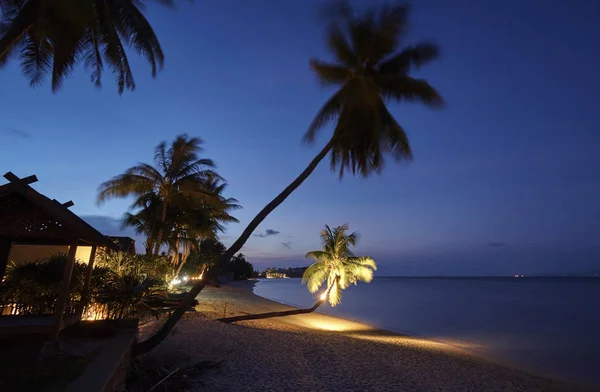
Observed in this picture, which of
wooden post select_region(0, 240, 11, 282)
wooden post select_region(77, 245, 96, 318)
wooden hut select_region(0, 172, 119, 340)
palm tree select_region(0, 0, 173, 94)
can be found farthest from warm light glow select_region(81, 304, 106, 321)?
palm tree select_region(0, 0, 173, 94)

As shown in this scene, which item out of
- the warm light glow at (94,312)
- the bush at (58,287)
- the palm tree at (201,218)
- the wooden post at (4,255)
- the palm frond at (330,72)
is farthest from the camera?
the palm tree at (201,218)

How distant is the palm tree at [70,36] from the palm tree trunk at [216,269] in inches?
182

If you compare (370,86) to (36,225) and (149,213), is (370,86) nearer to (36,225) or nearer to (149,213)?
(36,225)

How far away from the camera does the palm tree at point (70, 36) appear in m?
7.77

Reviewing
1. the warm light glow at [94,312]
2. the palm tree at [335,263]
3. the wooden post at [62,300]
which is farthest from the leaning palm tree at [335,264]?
the wooden post at [62,300]

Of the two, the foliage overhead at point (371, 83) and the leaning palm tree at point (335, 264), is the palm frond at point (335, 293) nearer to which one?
the leaning palm tree at point (335, 264)

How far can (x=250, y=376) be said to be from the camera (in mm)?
7773

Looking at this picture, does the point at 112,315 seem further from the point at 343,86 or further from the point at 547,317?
the point at 547,317

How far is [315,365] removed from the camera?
9.20 m

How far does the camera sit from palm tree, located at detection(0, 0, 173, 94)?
25.5 feet

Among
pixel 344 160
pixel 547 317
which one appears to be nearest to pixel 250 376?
pixel 344 160

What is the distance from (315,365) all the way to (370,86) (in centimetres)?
784

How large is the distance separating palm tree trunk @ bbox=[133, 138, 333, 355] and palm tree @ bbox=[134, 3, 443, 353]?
184mm

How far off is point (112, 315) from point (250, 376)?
12.3 feet
